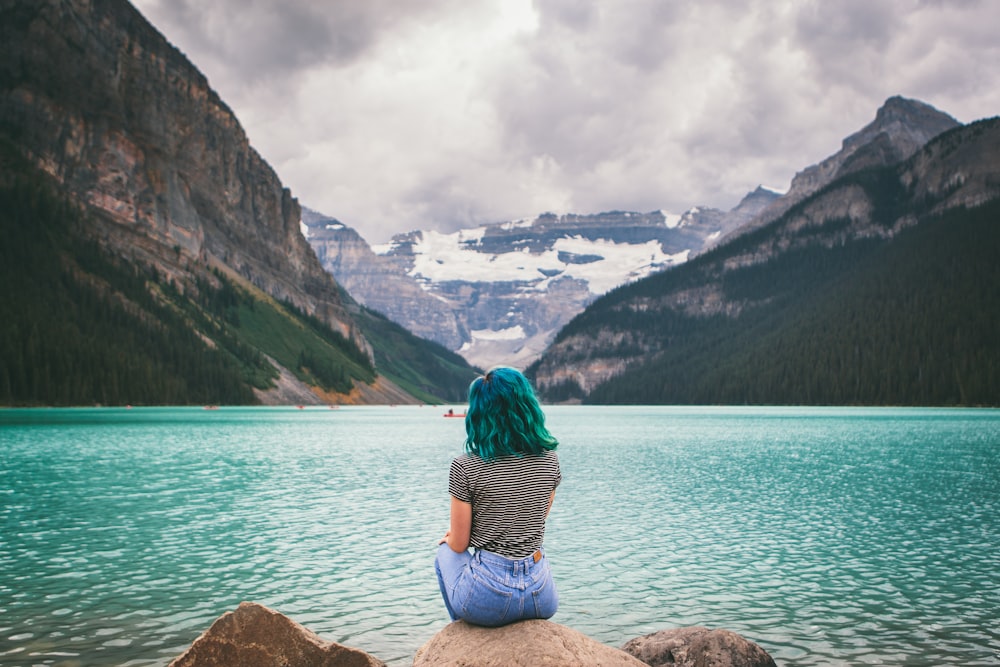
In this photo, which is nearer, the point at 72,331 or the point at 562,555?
the point at 562,555

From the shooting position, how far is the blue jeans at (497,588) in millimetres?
8703

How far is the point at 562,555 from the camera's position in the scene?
2355 cm

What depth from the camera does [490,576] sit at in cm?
873

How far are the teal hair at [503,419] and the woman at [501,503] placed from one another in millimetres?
11

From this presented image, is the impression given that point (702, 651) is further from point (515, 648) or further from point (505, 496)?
point (505, 496)

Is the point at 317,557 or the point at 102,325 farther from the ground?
the point at 102,325

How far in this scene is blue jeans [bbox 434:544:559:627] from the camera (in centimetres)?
870

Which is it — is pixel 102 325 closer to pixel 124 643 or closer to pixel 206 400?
pixel 206 400

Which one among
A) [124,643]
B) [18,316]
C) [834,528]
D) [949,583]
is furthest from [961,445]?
[18,316]

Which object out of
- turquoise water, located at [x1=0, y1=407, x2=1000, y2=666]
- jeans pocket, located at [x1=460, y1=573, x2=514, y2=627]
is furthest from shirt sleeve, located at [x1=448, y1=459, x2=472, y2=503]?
turquoise water, located at [x1=0, y1=407, x2=1000, y2=666]

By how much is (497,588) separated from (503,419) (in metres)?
1.96

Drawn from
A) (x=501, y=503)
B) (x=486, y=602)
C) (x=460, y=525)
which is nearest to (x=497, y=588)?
(x=486, y=602)

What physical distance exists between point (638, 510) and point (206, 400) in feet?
581

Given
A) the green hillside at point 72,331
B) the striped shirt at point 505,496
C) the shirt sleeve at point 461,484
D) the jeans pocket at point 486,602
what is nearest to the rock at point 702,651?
the jeans pocket at point 486,602
